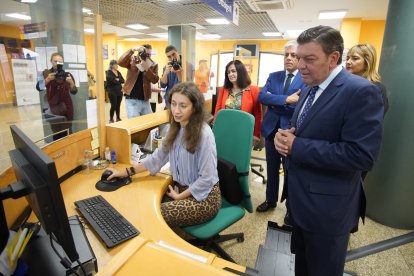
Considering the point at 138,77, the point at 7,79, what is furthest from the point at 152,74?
the point at 7,79

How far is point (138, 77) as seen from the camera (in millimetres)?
3061

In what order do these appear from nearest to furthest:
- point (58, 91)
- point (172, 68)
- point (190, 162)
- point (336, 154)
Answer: point (336, 154)
point (190, 162)
point (58, 91)
point (172, 68)

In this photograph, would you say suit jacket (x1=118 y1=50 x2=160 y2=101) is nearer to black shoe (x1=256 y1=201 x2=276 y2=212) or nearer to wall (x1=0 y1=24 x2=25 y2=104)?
black shoe (x1=256 y1=201 x2=276 y2=212)

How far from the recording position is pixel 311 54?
1057mm

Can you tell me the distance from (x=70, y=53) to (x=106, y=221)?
2949 millimetres

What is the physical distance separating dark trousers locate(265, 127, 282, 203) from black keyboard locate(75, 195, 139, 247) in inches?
60.9

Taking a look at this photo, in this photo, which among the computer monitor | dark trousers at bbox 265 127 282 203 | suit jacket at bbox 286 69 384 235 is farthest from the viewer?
dark trousers at bbox 265 127 282 203

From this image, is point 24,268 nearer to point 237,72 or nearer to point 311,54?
point 311,54

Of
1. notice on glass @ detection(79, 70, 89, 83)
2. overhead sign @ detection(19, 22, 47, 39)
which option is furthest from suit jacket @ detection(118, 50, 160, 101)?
overhead sign @ detection(19, 22, 47, 39)

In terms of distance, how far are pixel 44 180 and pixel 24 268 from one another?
12.2 inches

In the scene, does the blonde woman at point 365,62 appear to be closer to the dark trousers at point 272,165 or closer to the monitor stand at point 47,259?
the dark trousers at point 272,165

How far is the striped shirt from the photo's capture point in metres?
1.56

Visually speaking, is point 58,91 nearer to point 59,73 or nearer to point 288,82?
point 59,73

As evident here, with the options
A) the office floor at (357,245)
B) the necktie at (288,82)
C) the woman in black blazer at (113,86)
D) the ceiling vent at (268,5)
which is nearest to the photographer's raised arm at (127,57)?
the office floor at (357,245)
